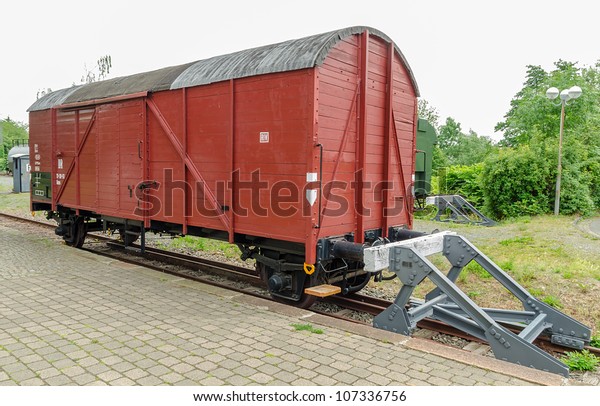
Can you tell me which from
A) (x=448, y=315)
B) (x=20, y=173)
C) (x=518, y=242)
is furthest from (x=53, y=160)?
Answer: (x=20, y=173)

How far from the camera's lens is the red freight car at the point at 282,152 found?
558cm

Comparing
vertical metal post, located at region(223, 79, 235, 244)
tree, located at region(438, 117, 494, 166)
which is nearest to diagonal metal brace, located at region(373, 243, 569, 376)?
vertical metal post, located at region(223, 79, 235, 244)

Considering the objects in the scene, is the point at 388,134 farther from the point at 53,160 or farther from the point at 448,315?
the point at 53,160

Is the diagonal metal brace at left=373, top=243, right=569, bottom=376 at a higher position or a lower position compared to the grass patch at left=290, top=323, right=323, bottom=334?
higher

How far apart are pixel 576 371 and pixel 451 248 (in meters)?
1.92

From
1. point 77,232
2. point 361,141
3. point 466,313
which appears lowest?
point 466,313

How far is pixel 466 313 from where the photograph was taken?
5.00 meters

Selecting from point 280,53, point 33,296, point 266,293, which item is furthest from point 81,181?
point 280,53

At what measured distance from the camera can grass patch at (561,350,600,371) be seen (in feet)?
15.5

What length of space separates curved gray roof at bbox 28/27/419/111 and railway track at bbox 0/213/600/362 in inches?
126

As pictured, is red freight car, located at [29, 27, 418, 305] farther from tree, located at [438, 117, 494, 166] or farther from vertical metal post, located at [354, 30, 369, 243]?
tree, located at [438, 117, 494, 166]

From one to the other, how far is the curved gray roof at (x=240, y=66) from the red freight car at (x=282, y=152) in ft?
0.08

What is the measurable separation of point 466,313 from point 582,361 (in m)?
1.23

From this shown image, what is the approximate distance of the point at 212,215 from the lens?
684 centimetres
